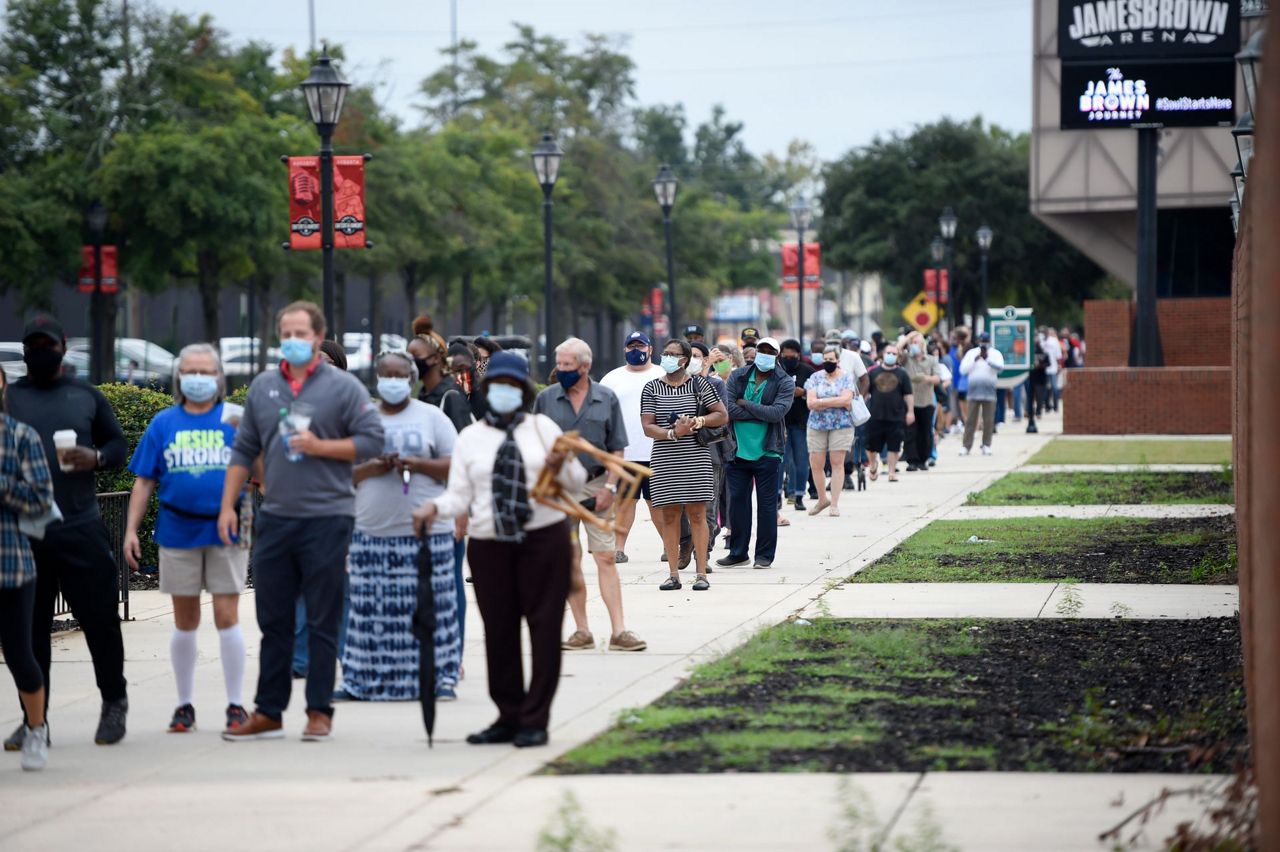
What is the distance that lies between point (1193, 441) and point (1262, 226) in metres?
29.5

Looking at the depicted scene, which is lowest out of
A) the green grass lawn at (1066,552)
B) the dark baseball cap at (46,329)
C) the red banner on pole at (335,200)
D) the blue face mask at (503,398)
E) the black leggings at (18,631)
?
the green grass lawn at (1066,552)

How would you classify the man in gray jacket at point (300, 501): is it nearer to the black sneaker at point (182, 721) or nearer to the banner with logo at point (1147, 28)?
the black sneaker at point (182, 721)

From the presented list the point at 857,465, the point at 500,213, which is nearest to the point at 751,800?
the point at 857,465

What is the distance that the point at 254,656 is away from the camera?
11.5 metres

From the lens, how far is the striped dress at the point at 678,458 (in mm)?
13805

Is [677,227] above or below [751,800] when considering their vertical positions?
above

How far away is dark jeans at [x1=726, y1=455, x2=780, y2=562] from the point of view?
1549cm

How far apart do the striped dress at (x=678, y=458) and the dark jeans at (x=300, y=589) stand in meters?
5.33

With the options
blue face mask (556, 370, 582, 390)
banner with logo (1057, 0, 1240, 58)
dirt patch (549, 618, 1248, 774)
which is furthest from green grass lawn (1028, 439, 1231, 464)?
blue face mask (556, 370, 582, 390)

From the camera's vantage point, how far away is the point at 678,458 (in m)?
13.8

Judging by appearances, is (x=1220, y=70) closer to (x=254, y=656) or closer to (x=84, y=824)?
(x=254, y=656)

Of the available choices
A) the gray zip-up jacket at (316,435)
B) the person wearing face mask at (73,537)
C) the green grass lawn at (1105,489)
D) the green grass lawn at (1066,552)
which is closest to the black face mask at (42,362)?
the person wearing face mask at (73,537)

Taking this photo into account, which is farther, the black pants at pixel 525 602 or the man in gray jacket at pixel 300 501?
the man in gray jacket at pixel 300 501

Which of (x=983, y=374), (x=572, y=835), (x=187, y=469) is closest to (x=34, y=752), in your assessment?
(x=187, y=469)
